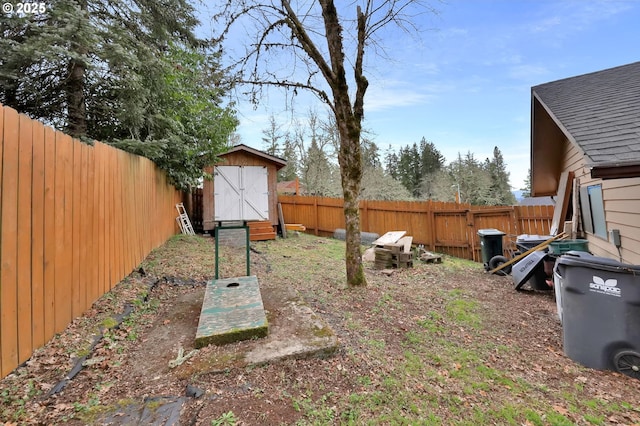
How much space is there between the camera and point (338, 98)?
466cm

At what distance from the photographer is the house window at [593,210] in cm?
488

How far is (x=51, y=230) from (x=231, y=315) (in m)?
1.77

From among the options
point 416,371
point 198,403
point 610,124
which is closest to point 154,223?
point 198,403

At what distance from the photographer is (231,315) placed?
303 cm

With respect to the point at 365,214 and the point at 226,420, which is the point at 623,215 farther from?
the point at 365,214

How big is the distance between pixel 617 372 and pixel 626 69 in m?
6.74

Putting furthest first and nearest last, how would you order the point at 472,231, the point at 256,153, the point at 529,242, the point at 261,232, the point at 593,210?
the point at 256,153
the point at 261,232
the point at 472,231
the point at 529,242
the point at 593,210

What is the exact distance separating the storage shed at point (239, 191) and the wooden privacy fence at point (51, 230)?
5.86 metres

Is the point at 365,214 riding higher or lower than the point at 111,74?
lower

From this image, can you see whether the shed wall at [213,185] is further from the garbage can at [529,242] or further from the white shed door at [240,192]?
the garbage can at [529,242]

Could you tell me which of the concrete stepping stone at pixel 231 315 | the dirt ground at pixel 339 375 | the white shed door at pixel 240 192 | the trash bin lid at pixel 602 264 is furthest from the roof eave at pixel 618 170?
the white shed door at pixel 240 192

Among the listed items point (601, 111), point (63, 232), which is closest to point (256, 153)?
point (63, 232)

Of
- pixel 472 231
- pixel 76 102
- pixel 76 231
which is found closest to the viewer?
pixel 76 231

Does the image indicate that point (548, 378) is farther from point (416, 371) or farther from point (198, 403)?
point (198, 403)
